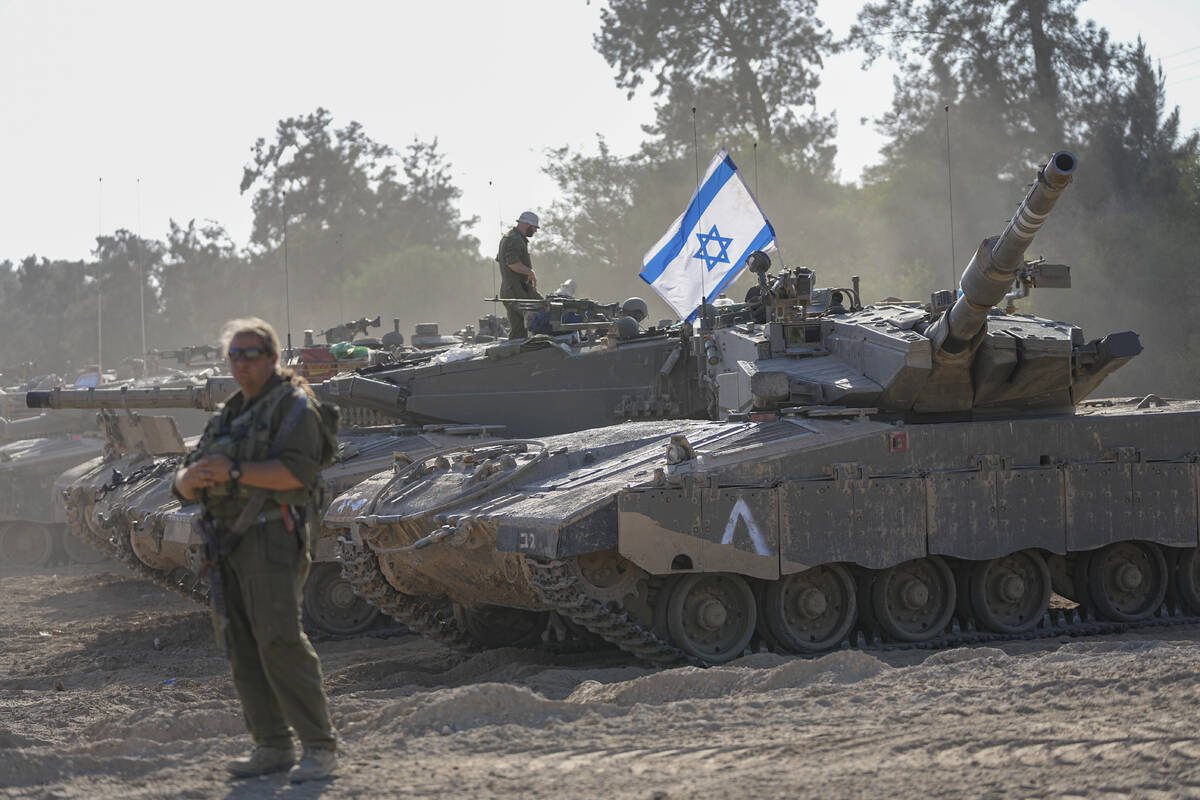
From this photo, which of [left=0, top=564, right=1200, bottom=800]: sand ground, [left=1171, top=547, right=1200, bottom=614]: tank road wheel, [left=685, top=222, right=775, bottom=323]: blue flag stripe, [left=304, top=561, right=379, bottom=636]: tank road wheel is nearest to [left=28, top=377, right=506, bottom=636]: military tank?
[left=304, top=561, right=379, bottom=636]: tank road wheel

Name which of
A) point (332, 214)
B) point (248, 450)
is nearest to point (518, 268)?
point (248, 450)

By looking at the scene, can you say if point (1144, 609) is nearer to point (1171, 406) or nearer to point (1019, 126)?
point (1171, 406)

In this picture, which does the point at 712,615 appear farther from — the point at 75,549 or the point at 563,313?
the point at 75,549

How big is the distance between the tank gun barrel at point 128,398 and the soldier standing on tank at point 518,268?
2.86 metres

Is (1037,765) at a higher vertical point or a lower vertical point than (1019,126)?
lower

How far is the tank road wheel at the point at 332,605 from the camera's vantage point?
42.8 feet

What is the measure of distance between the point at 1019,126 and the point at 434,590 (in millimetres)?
24245

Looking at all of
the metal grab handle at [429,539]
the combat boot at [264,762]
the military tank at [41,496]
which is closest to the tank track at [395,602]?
the metal grab handle at [429,539]

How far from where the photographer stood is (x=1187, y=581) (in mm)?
11164

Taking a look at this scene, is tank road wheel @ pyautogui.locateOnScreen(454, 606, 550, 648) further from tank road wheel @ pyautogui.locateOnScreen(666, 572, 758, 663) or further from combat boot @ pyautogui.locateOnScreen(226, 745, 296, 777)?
combat boot @ pyautogui.locateOnScreen(226, 745, 296, 777)

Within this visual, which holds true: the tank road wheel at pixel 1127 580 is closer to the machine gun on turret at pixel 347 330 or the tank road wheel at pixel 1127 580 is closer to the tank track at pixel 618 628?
the tank track at pixel 618 628

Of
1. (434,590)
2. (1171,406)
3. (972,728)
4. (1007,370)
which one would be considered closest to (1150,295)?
(1171,406)

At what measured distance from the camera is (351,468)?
500 inches

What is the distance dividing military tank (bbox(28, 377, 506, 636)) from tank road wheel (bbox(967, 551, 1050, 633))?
4161 millimetres
